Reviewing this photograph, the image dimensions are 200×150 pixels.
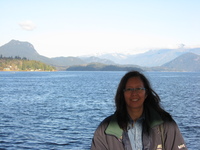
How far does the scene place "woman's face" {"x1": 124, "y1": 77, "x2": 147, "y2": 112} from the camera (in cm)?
303

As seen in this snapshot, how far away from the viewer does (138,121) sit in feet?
9.88

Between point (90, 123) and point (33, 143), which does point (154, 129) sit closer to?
point (33, 143)

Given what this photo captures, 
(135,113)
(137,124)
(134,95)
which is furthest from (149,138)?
(134,95)

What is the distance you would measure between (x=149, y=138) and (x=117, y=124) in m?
0.32

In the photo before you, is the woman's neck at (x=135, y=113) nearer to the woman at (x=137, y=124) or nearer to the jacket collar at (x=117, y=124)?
the woman at (x=137, y=124)

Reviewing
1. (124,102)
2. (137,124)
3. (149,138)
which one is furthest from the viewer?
(124,102)

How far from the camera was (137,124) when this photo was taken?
2988mm

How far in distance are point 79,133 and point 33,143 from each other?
3.32m

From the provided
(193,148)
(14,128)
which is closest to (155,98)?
(193,148)

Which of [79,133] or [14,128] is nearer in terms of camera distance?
[79,133]

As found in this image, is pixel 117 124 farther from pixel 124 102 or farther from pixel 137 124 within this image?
pixel 124 102

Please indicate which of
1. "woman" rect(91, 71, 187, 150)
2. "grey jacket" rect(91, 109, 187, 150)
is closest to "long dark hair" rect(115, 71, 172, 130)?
"woman" rect(91, 71, 187, 150)

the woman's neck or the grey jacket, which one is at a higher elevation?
the woman's neck

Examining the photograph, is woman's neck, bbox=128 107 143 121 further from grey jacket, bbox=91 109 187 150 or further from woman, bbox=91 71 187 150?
grey jacket, bbox=91 109 187 150
